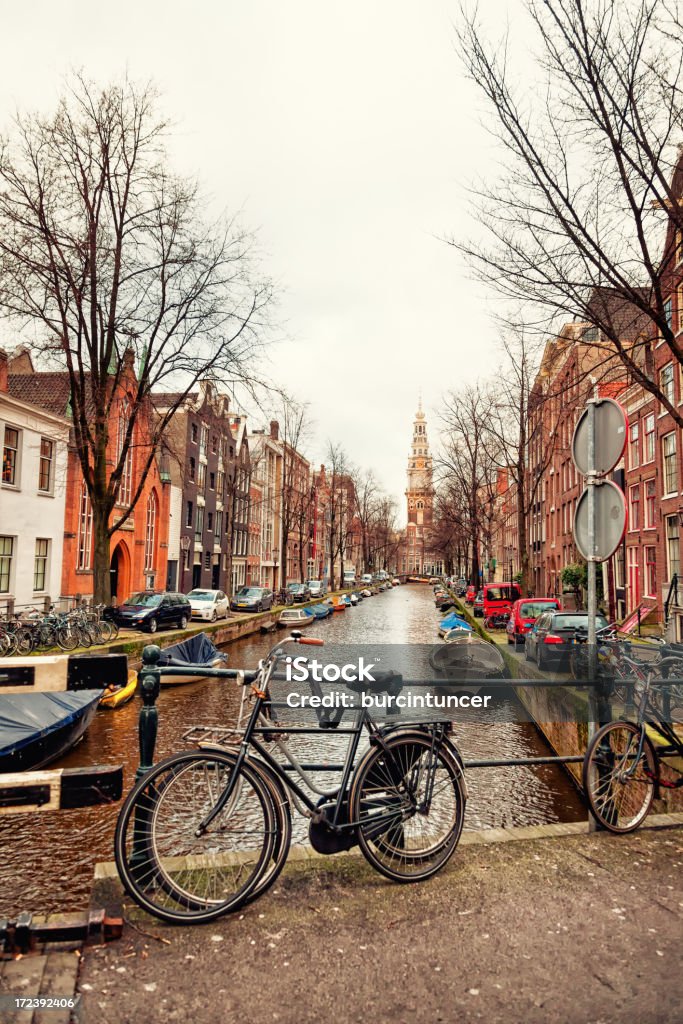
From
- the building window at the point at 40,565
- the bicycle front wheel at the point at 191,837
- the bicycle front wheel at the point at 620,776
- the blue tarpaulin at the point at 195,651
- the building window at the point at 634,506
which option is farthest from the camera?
the building window at the point at 634,506

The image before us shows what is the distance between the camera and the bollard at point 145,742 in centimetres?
331

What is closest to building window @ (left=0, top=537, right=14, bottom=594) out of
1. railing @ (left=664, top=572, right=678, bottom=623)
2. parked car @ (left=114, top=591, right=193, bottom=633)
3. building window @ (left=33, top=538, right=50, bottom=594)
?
building window @ (left=33, top=538, right=50, bottom=594)

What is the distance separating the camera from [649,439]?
27141 mm

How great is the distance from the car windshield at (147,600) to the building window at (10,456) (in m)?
5.86

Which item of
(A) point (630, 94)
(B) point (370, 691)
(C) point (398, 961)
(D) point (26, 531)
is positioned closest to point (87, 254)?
(D) point (26, 531)

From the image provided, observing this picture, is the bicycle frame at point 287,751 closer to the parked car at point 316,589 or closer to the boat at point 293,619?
the boat at point 293,619

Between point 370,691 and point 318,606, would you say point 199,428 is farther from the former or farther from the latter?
point 370,691

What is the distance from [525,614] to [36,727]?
1691 centimetres

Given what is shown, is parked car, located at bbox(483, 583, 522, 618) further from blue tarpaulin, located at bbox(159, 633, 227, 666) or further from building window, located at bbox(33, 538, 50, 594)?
building window, located at bbox(33, 538, 50, 594)

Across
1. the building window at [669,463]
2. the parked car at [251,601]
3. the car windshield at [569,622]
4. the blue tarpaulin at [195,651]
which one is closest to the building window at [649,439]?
the building window at [669,463]

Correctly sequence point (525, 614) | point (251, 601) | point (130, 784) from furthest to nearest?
point (251, 601), point (525, 614), point (130, 784)

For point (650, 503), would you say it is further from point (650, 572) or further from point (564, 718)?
point (564, 718)

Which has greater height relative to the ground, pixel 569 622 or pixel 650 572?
pixel 650 572

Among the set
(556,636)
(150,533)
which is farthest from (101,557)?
(150,533)
